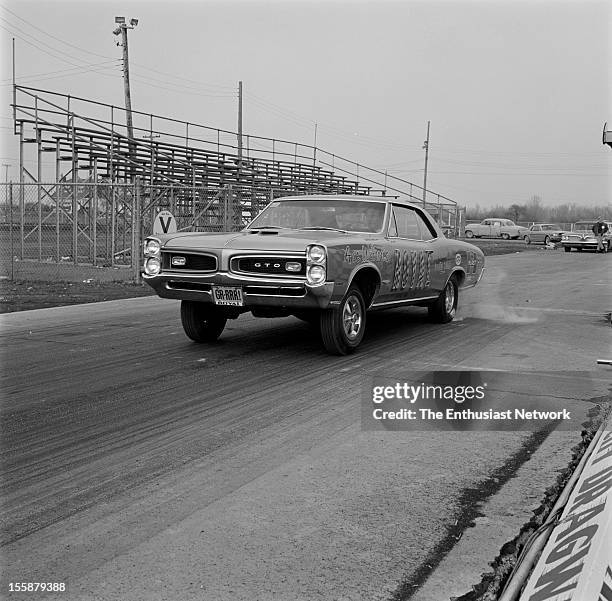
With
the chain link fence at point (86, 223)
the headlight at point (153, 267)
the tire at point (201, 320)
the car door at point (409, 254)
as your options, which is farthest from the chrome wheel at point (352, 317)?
the chain link fence at point (86, 223)

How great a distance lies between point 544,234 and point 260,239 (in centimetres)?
4399

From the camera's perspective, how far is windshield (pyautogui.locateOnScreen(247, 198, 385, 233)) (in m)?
8.51

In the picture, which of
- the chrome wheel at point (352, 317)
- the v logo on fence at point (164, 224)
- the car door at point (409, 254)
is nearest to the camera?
the chrome wheel at point (352, 317)

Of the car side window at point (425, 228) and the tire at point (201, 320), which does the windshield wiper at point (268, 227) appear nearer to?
the tire at point (201, 320)

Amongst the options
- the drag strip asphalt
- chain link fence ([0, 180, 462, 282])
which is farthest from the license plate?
chain link fence ([0, 180, 462, 282])

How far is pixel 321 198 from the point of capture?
8.85 metres

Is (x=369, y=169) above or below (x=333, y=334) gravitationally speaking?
above

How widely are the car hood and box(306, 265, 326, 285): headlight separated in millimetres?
207

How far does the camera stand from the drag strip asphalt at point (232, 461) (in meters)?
3.12

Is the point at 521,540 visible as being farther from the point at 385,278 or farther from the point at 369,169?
the point at 369,169

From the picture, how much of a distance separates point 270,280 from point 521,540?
4117 millimetres

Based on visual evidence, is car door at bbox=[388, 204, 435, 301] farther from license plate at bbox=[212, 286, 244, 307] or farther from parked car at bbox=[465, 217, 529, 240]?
parked car at bbox=[465, 217, 529, 240]

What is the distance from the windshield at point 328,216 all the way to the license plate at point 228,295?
4.81ft

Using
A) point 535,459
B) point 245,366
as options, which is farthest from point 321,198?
point 535,459
